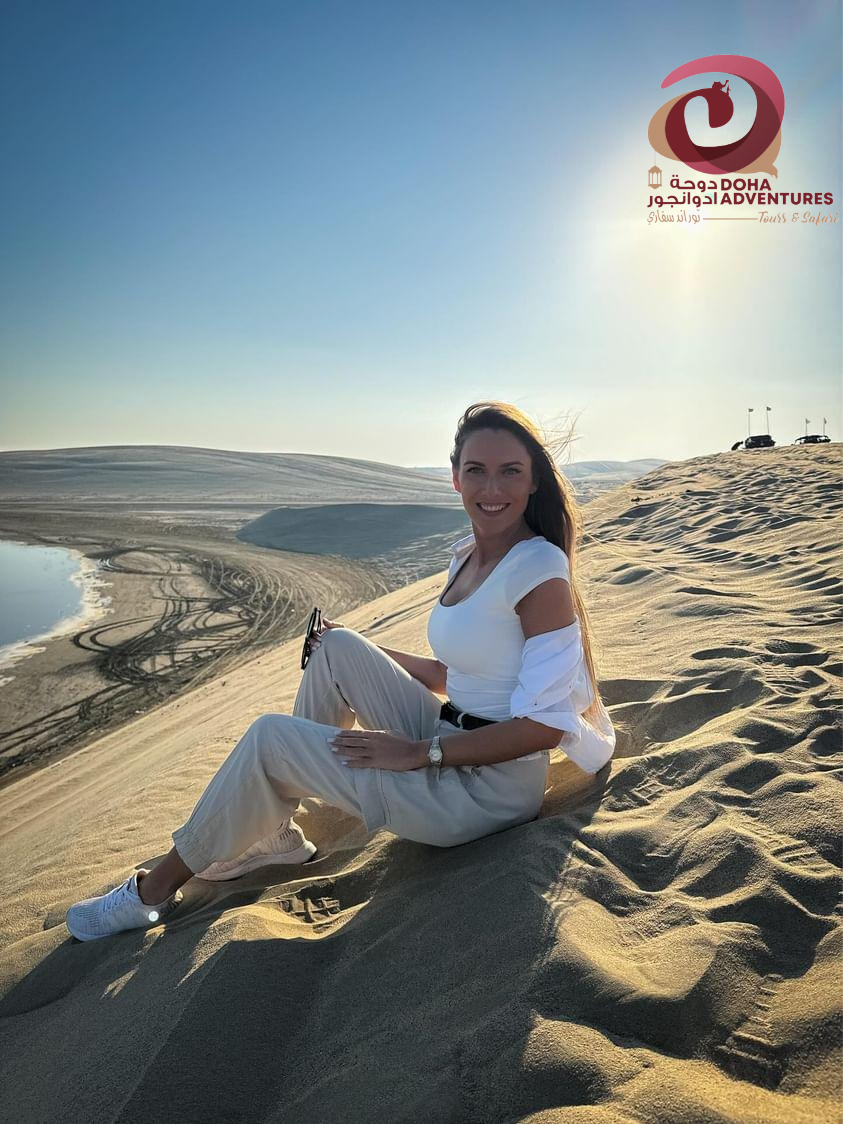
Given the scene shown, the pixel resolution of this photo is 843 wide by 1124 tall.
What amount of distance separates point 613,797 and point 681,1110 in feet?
4.21

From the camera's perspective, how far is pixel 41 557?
1847cm

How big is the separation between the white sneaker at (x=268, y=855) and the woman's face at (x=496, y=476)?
4.64ft

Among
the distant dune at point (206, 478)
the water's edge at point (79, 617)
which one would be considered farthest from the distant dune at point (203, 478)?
the water's edge at point (79, 617)

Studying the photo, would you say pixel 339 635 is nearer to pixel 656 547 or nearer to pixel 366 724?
pixel 366 724

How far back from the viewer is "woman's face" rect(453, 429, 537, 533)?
249cm

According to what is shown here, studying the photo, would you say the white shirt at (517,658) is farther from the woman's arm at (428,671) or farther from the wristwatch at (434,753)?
the woman's arm at (428,671)

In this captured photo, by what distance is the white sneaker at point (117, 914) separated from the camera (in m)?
2.43

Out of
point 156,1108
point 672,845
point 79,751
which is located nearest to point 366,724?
point 672,845

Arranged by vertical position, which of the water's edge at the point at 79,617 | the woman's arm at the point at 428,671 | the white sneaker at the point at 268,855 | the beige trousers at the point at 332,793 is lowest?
the water's edge at the point at 79,617

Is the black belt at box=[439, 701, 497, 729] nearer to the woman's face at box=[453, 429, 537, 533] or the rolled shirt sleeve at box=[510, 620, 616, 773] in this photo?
the rolled shirt sleeve at box=[510, 620, 616, 773]

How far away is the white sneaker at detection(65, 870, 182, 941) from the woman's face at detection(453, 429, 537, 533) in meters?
1.76

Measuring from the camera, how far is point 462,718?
249 cm

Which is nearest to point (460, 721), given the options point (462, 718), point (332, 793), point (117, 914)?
point (462, 718)

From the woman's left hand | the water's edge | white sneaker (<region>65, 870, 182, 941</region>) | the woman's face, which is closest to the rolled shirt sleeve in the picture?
the woman's left hand
